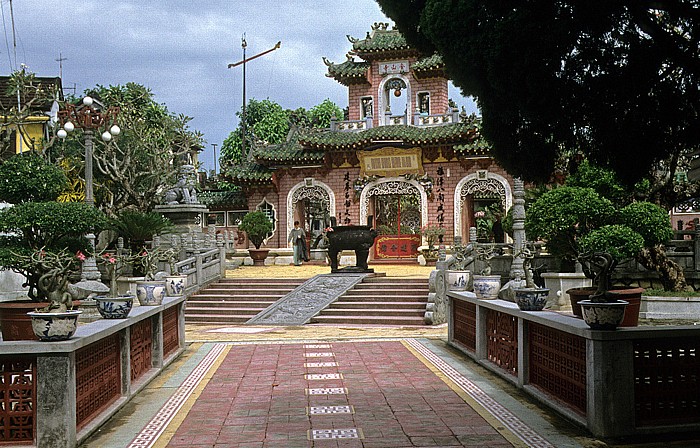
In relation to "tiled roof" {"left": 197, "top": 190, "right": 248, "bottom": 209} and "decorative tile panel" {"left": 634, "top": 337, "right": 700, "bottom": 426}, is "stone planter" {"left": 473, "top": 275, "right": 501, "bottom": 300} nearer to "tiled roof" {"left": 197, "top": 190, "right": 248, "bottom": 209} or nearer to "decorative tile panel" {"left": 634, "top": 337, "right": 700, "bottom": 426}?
"decorative tile panel" {"left": 634, "top": 337, "right": 700, "bottom": 426}

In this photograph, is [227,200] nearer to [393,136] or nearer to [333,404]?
[393,136]

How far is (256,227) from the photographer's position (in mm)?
25156

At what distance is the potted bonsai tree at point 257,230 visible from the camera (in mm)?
25172

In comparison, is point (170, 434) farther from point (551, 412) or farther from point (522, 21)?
point (522, 21)

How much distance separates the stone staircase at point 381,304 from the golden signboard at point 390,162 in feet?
28.5

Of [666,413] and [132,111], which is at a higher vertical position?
[132,111]

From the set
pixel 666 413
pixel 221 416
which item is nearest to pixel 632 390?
pixel 666 413

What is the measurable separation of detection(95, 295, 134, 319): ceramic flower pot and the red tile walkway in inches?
42.0

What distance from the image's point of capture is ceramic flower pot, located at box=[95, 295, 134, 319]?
650 cm

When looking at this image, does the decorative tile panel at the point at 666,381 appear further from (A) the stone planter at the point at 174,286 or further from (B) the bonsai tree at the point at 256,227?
(B) the bonsai tree at the point at 256,227

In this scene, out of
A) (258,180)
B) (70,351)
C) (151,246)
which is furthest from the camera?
(258,180)

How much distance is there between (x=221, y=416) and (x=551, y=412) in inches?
106

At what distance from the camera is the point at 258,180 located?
86.4ft

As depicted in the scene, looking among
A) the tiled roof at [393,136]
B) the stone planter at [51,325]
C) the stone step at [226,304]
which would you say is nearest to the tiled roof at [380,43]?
the tiled roof at [393,136]
